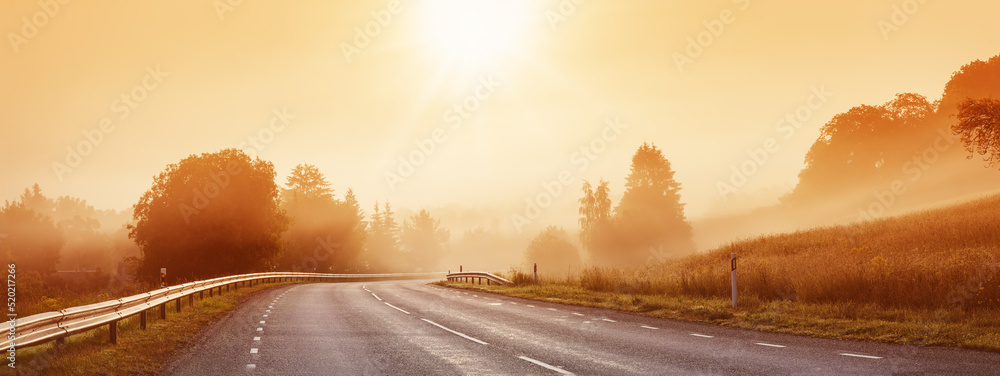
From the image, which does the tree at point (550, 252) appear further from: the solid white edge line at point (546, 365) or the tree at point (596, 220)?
the solid white edge line at point (546, 365)

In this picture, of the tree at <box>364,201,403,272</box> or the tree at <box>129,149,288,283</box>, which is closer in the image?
the tree at <box>129,149,288,283</box>

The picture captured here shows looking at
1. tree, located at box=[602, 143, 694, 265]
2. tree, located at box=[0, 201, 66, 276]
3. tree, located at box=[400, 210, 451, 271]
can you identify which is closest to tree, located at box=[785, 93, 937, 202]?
tree, located at box=[602, 143, 694, 265]

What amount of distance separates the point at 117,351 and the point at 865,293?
1622cm

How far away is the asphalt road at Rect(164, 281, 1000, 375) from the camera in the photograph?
985 cm

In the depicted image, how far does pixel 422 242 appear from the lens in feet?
467

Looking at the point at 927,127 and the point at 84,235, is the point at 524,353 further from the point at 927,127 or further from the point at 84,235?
the point at 84,235

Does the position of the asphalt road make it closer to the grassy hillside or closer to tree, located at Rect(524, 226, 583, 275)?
the grassy hillside

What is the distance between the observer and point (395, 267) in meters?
127

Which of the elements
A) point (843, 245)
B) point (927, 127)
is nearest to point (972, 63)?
point (927, 127)

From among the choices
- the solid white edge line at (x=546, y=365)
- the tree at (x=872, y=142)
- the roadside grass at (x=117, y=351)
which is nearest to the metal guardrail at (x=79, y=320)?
the roadside grass at (x=117, y=351)

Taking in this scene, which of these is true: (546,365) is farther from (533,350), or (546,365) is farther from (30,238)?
(30,238)

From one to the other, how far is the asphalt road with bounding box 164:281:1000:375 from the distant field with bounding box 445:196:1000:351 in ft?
3.69

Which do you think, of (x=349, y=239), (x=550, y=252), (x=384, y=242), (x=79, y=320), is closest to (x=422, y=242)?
(x=384, y=242)

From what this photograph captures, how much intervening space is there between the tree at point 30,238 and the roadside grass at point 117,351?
10003cm
